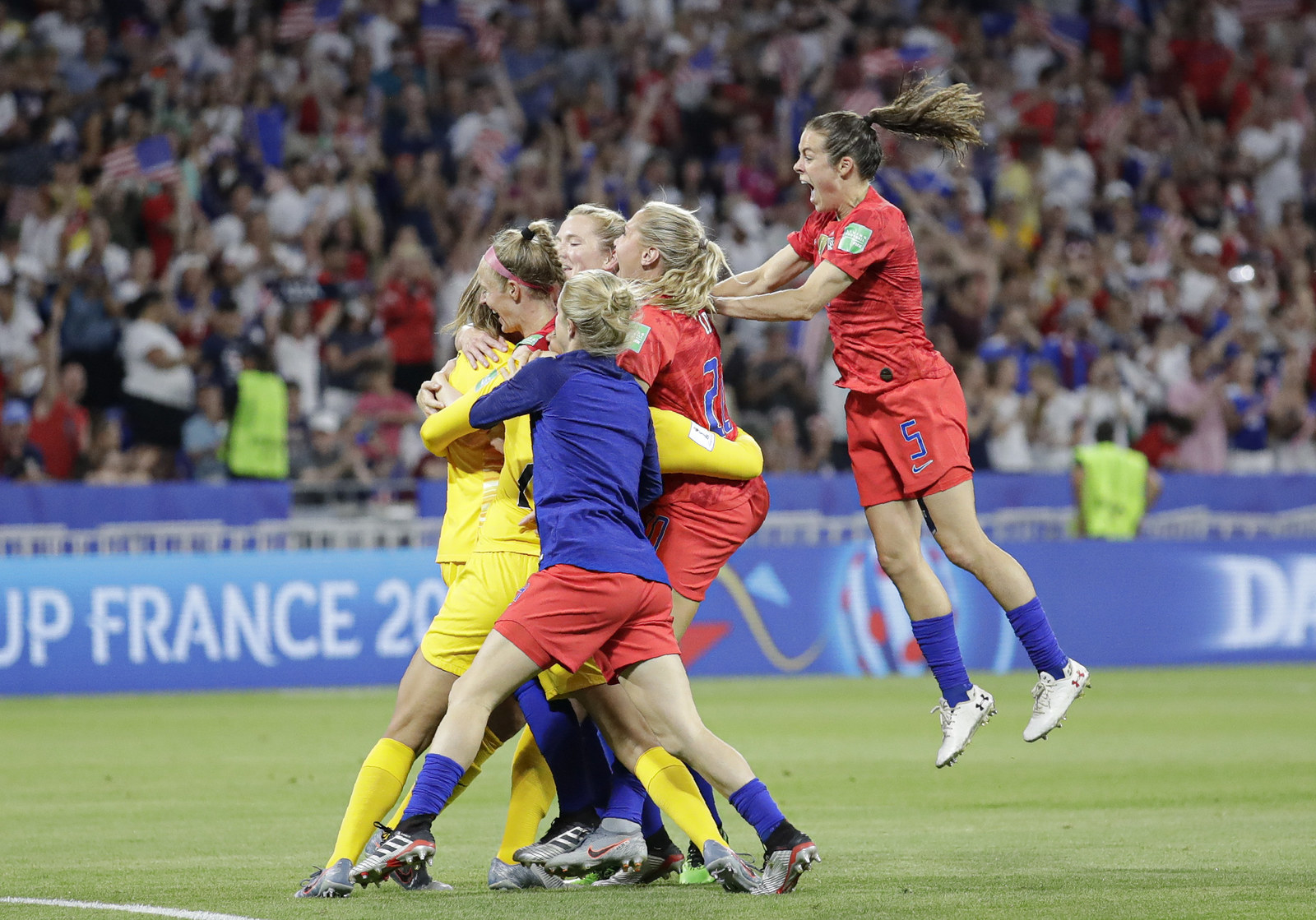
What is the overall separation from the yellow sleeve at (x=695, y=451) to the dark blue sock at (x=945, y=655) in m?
1.31

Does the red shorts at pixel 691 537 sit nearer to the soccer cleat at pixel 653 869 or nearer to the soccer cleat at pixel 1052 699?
the soccer cleat at pixel 653 869

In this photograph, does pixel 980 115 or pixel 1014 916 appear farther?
pixel 980 115

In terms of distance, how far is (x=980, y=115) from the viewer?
24.3 feet

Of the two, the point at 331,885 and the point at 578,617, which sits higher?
the point at 578,617

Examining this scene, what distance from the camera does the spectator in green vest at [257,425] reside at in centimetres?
1538

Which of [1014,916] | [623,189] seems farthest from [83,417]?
[1014,916]

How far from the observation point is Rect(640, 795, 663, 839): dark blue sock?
666 cm

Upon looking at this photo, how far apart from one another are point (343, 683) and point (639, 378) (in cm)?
909

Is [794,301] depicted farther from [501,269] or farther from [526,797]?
[526,797]

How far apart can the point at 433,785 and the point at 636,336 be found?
5.33ft

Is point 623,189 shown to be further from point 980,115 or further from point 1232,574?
point 980,115

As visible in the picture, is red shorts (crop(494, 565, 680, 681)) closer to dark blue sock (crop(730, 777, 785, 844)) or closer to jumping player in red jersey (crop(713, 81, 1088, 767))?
dark blue sock (crop(730, 777, 785, 844))

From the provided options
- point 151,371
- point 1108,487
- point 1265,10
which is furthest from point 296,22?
point 1265,10

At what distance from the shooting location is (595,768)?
6582mm
